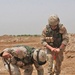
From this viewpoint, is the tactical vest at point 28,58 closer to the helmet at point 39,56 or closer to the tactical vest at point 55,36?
the helmet at point 39,56

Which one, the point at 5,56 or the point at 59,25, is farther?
the point at 59,25

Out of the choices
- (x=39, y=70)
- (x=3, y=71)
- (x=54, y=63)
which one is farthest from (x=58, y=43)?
(x=3, y=71)

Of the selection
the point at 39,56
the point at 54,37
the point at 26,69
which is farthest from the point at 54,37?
the point at 39,56

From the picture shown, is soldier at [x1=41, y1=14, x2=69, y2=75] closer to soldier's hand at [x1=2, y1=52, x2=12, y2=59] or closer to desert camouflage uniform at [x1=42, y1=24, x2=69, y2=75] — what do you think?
desert camouflage uniform at [x1=42, y1=24, x2=69, y2=75]

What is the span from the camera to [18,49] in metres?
7.79

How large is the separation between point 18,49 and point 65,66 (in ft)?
25.0

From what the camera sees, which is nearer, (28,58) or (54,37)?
(28,58)

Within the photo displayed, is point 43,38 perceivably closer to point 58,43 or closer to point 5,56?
point 58,43

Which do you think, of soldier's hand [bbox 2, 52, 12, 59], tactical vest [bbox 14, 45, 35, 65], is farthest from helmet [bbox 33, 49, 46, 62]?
soldier's hand [bbox 2, 52, 12, 59]

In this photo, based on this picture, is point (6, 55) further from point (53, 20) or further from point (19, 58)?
point (53, 20)

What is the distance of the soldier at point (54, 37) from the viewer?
31.4 feet

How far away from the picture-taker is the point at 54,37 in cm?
975

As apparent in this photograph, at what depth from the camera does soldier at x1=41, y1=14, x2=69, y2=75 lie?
956 cm

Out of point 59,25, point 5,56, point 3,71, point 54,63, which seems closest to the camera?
point 5,56
